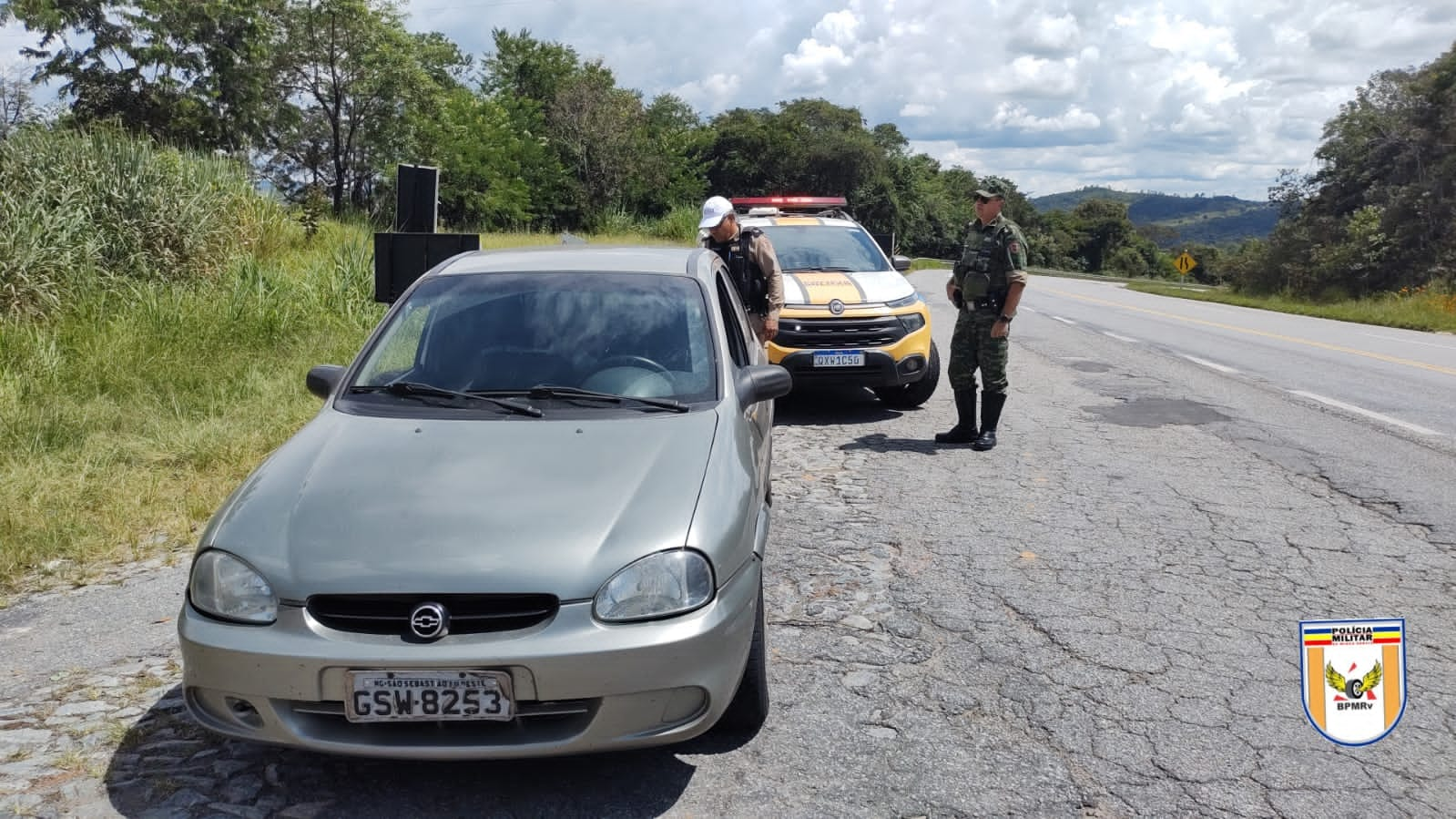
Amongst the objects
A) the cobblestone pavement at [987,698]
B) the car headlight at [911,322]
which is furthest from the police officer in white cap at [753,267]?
the cobblestone pavement at [987,698]

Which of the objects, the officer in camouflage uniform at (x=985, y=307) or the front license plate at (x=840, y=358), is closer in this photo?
the officer in camouflage uniform at (x=985, y=307)

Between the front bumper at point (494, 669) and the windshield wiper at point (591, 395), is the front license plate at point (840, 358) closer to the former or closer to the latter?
the windshield wiper at point (591, 395)

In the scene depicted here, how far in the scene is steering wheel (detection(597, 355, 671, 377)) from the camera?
430cm

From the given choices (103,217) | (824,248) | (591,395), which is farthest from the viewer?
(103,217)

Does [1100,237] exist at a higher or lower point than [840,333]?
higher

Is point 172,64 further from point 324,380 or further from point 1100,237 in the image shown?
point 1100,237

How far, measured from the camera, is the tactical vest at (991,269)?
780cm

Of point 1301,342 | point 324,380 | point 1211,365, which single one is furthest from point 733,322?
point 1301,342

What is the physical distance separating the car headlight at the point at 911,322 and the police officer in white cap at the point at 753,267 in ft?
5.17

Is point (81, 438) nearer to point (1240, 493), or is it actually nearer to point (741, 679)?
point (741, 679)

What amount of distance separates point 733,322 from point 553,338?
3.30 ft

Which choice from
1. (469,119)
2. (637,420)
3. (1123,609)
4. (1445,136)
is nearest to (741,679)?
(637,420)

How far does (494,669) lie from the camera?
9.55ft

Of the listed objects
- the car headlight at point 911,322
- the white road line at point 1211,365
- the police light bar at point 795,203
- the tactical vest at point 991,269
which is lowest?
the white road line at point 1211,365
